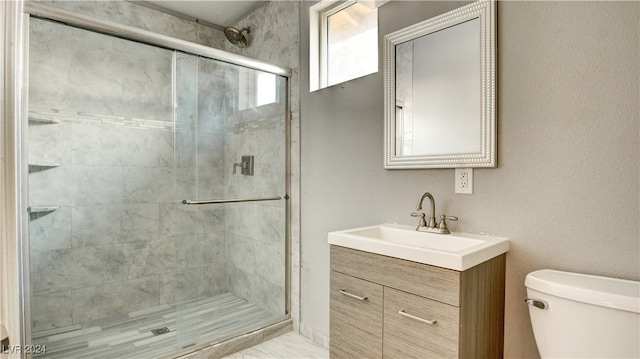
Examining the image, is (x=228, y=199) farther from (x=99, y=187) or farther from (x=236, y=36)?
(x=236, y=36)

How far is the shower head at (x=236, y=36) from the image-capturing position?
279 centimetres

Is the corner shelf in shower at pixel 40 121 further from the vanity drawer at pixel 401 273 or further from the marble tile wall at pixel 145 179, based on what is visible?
the vanity drawer at pixel 401 273

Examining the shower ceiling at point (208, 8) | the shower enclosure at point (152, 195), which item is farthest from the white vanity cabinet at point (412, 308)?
the shower ceiling at point (208, 8)

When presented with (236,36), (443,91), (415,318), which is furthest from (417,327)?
(236,36)

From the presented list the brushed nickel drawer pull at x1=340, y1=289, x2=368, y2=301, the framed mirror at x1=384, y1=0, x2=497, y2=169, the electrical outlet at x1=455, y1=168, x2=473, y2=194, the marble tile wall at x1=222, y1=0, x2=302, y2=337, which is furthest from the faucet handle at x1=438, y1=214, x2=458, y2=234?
the marble tile wall at x1=222, y1=0, x2=302, y2=337

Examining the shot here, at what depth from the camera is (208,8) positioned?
9.01 feet

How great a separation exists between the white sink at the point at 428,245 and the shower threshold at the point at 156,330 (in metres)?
1.14

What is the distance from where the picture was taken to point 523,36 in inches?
51.8

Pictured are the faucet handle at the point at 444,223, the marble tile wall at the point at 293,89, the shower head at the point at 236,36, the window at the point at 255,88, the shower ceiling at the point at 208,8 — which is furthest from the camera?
the shower head at the point at 236,36

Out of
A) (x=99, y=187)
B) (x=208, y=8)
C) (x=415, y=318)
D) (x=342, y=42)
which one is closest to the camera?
(x=415, y=318)

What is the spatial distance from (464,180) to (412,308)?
631 mm

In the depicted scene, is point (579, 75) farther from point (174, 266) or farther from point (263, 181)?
point (174, 266)

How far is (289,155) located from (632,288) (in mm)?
1932

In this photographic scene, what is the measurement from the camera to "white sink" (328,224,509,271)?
113 cm
